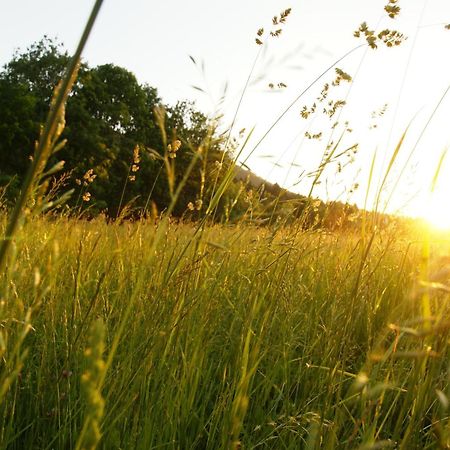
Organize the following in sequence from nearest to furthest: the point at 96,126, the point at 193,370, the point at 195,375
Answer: the point at 193,370, the point at 195,375, the point at 96,126

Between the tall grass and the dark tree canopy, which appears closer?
the tall grass

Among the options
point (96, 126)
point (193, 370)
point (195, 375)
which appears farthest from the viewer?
point (96, 126)

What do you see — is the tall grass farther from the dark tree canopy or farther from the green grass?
the dark tree canopy

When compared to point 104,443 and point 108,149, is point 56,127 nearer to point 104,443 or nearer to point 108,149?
point 104,443

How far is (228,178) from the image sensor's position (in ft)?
4.46

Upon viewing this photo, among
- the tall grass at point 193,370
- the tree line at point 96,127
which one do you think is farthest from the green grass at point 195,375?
the tree line at point 96,127

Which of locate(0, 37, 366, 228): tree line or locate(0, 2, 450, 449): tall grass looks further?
locate(0, 37, 366, 228): tree line

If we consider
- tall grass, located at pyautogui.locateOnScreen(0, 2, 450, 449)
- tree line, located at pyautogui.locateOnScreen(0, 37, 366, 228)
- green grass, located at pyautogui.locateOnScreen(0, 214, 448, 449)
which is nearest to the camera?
tall grass, located at pyautogui.locateOnScreen(0, 2, 450, 449)

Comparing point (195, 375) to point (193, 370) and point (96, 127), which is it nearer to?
point (193, 370)

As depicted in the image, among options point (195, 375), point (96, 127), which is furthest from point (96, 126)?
point (195, 375)

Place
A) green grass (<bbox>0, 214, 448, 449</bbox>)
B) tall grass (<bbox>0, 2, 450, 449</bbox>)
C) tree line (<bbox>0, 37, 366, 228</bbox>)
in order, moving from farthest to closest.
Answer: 1. tree line (<bbox>0, 37, 366, 228</bbox>)
2. green grass (<bbox>0, 214, 448, 449</bbox>)
3. tall grass (<bbox>0, 2, 450, 449</bbox>)

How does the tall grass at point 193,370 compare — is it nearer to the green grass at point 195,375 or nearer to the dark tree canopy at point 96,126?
the green grass at point 195,375

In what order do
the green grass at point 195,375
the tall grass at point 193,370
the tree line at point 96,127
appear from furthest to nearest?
the tree line at point 96,127, the green grass at point 195,375, the tall grass at point 193,370

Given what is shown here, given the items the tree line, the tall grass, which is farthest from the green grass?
the tree line
